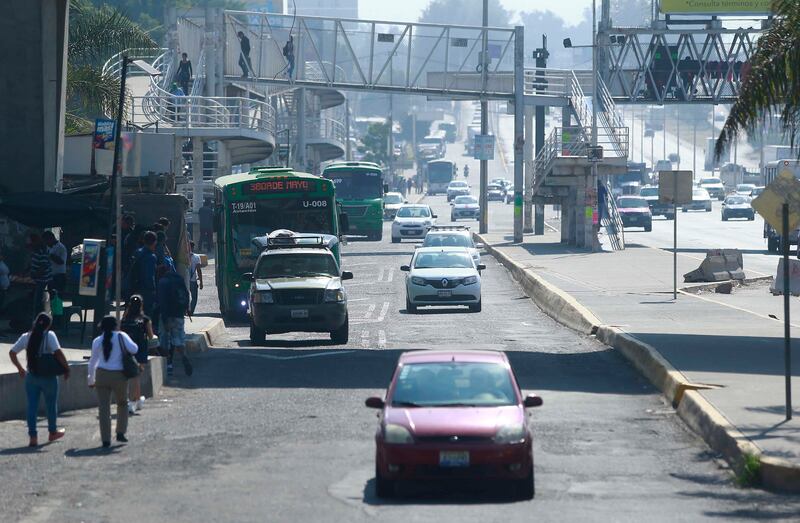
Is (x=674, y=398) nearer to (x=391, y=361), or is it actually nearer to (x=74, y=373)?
(x=391, y=361)

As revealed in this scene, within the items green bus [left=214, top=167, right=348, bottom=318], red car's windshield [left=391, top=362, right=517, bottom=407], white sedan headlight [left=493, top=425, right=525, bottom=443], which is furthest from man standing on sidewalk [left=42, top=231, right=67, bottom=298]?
white sedan headlight [left=493, top=425, right=525, bottom=443]

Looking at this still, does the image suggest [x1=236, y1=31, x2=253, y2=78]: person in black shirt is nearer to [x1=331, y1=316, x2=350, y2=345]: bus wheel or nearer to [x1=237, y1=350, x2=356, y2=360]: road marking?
[x1=331, y1=316, x2=350, y2=345]: bus wheel

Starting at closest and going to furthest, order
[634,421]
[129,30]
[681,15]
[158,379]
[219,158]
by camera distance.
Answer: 1. [634,421]
2. [158,379]
3. [129,30]
4. [219,158]
5. [681,15]

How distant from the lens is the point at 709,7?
63344 mm

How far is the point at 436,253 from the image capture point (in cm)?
3438

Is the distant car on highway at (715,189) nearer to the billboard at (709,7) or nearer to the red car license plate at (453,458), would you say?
the billboard at (709,7)

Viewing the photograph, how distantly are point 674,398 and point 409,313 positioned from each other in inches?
598

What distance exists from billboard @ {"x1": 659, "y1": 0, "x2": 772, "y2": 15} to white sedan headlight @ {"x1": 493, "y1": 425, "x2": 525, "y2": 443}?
53.7m

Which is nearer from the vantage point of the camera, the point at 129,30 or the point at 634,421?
the point at 634,421

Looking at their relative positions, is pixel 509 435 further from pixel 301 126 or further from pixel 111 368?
pixel 301 126

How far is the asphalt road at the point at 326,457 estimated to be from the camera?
479 inches

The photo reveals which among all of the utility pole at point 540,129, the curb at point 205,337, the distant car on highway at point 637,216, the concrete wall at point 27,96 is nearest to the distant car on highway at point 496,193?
the distant car on highway at point 637,216

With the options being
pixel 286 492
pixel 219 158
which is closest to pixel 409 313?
pixel 286 492

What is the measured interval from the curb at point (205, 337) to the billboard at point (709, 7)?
40242 mm
